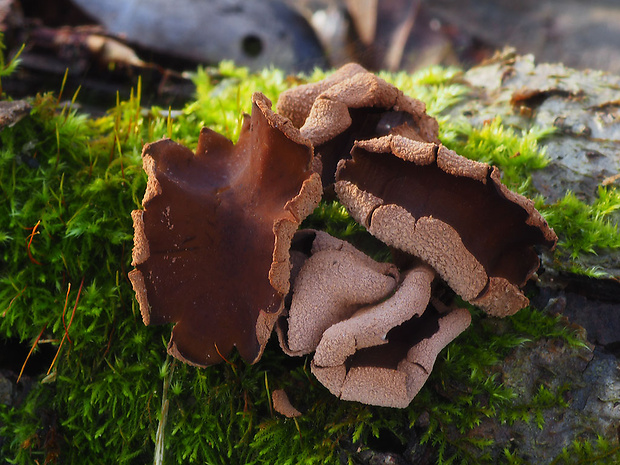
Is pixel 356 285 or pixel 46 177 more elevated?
pixel 356 285

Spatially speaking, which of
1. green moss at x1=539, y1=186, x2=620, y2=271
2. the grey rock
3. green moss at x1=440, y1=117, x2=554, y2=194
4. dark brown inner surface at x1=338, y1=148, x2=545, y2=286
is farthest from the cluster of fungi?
green moss at x1=440, y1=117, x2=554, y2=194

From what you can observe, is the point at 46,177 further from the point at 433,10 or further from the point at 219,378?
the point at 433,10

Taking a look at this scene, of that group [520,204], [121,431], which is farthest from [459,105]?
[121,431]

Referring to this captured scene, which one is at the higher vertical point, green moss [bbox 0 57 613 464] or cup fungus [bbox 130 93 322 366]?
cup fungus [bbox 130 93 322 366]

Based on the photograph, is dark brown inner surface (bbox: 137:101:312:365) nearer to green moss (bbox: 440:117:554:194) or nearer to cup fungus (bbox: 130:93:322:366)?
cup fungus (bbox: 130:93:322:366)

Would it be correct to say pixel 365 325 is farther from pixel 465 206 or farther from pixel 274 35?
pixel 274 35

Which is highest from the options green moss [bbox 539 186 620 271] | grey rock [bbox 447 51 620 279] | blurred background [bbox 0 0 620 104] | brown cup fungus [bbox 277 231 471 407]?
grey rock [bbox 447 51 620 279]

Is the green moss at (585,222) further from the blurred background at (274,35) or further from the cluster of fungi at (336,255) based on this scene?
the blurred background at (274,35)

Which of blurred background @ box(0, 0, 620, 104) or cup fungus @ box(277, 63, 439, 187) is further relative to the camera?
blurred background @ box(0, 0, 620, 104)
